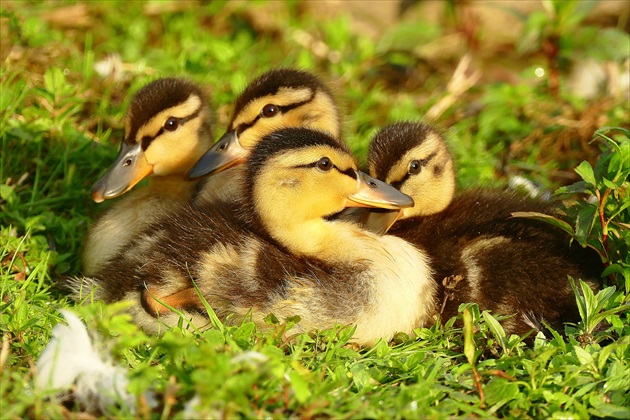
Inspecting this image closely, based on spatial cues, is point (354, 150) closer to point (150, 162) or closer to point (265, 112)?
point (265, 112)

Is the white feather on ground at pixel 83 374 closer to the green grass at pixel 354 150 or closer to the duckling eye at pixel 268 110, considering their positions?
the green grass at pixel 354 150

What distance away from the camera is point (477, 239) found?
276 cm

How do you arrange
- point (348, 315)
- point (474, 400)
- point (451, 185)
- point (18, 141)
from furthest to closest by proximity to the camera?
point (18, 141), point (451, 185), point (348, 315), point (474, 400)

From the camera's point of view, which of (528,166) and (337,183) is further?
(528,166)

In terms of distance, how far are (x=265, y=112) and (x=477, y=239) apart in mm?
880

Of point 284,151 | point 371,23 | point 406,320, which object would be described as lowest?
point 371,23

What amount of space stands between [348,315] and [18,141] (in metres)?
1.77

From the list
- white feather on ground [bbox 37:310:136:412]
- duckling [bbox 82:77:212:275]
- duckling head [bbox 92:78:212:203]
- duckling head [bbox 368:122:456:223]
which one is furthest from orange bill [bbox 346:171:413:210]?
white feather on ground [bbox 37:310:136:412]

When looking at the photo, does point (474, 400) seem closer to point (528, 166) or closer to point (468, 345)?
point (468, 345)

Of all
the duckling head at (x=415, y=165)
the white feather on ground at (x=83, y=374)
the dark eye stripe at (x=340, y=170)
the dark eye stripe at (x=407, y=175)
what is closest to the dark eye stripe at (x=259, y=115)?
the duckling head at (x=415, y=165)

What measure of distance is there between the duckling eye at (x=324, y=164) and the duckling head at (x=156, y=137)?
0.76 meters

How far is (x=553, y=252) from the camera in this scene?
2715mm

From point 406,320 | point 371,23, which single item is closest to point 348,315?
point 406,320

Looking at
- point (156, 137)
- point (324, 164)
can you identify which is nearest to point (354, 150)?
point (156, 137)
